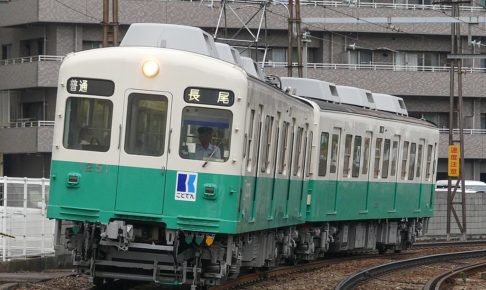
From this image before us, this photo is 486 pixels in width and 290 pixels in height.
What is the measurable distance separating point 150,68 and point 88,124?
36.0 inches

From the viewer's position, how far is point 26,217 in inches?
714

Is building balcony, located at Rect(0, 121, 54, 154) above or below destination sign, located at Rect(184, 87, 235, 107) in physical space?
below

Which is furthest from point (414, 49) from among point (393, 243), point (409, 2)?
point (393, 243)

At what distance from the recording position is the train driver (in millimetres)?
13156

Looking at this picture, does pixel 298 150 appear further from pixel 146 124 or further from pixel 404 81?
pixel 404 81

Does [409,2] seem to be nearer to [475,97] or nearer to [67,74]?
[475,97]

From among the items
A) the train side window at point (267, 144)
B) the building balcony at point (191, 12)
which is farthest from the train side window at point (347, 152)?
the building balcony at point (191, 12)

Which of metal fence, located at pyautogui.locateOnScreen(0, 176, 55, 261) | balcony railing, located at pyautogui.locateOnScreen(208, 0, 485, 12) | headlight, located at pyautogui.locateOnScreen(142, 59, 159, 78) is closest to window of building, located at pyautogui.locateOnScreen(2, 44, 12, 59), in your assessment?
balcony railing, located at pyautogui.locateOnScreen(208, 0, 485, 12)

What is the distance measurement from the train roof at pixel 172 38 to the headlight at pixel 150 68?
2.86 feet

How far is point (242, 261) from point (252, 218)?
121cm

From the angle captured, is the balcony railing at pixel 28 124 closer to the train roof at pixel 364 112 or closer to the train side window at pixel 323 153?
the train roof at pixel 364 112

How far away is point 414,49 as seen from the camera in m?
48.9

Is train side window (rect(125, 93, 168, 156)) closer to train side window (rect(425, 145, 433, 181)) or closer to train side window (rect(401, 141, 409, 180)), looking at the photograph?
train side window (rect(401, 141, 409, 180))

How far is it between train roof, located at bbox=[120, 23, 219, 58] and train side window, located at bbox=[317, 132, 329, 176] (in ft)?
20.5
